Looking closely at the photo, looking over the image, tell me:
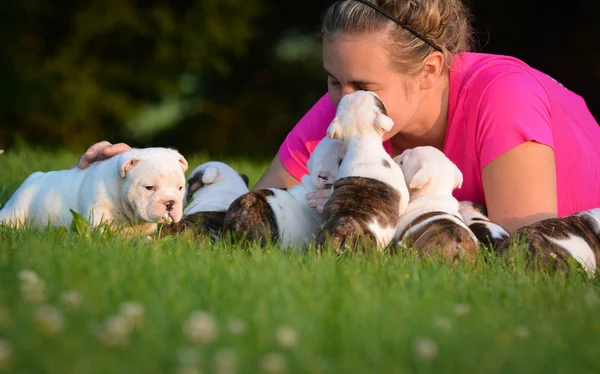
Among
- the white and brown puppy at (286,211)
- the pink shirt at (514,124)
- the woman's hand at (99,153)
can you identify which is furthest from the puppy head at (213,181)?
the pink shirt at (514,124)

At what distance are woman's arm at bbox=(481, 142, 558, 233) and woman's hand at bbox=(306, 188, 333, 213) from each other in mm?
968

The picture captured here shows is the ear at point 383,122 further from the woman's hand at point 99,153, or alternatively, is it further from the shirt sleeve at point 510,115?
the woman's hand at point 99,153

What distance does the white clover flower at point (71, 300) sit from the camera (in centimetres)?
254

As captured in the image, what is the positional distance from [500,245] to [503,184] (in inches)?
26.7

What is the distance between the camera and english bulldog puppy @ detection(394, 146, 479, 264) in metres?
4.04

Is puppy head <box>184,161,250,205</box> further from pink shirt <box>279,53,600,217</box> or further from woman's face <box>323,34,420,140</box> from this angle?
pink shirt <box>279,53,600,217</box>

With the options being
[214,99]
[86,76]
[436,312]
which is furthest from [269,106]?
[436,312]

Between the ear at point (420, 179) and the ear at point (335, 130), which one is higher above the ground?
the ear at point (335, 130)

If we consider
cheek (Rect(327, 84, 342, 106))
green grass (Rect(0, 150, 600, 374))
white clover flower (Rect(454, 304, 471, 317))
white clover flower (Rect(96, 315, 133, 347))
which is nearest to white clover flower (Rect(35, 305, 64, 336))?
green grass (Rect(0, 150, 600, 374))

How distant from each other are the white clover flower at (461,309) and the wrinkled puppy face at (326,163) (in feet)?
5.88

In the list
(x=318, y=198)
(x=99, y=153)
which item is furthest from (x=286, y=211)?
(x=99, y=153)

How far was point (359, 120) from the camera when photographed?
4.49 m

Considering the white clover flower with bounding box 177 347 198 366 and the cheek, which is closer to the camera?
the white clover flower with bounding box 177 347 198 366

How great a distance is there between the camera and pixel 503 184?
478cm
